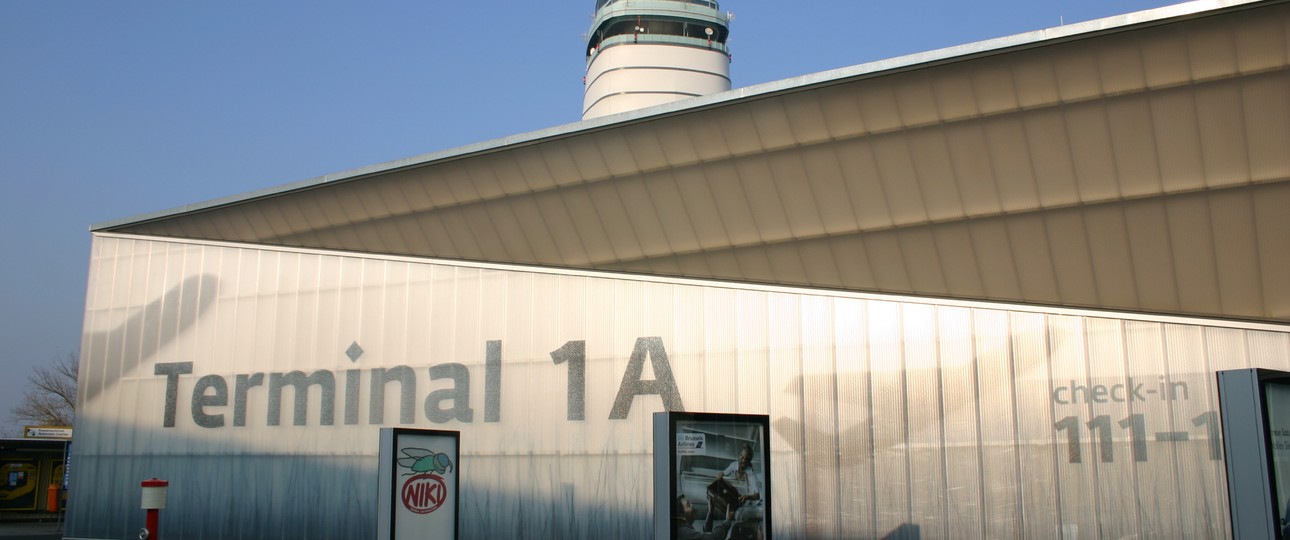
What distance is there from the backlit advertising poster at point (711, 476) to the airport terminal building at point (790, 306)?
24.1 ft

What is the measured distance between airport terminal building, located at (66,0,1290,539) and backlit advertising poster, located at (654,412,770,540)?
24.1 ft

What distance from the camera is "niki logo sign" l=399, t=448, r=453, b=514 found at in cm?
1580

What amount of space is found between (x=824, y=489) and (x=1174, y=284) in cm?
788

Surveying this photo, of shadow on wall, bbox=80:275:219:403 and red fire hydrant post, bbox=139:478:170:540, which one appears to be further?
shadow on wall, bbox=80:275:219:403

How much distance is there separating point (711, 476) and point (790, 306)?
9212 millimetres

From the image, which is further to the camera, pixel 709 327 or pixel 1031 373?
pixel 709 327

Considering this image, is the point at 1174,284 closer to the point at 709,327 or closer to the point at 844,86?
the point at 844,86

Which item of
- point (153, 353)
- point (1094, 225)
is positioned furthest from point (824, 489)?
point (153, 353)

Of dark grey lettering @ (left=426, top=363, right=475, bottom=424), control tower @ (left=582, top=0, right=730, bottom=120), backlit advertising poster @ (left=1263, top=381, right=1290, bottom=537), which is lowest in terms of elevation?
backlit advertising poster @ (left=1263, top=381, right=1290, bottom=537)

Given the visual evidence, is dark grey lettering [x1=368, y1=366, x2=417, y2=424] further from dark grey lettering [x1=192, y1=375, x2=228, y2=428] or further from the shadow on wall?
the shadow on wall

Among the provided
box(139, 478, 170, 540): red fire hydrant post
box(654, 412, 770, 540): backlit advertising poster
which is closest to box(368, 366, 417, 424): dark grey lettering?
box(139, 478, 170, 540): red fire hydrant post

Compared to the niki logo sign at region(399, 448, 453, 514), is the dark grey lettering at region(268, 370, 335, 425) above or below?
above

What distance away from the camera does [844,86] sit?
71.2 ft

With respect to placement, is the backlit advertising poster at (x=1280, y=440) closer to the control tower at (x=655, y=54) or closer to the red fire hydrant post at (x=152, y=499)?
the red fire hydrant post at (x=152, y=499)
